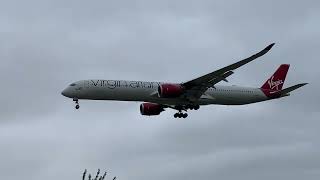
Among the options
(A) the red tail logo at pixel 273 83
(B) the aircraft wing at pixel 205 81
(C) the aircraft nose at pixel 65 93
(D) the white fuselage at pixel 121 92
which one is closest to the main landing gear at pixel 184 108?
(D) the white fuselage at pixel 121 92

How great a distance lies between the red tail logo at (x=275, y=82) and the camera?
8188cm

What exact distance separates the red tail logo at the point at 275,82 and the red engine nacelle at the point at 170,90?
1389 cm

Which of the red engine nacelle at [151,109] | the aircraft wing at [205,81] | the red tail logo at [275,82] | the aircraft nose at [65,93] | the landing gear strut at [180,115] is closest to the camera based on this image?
the aircraft wing at [205,81]

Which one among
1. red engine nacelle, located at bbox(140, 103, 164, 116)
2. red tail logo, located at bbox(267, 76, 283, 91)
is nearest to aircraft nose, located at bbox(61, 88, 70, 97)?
red engine nacelle, located at bbox(140, 103, 164, 116)

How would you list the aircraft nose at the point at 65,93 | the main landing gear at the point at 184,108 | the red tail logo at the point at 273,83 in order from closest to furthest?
the aircraft nose at the point at 65,93, the main landing gear at the point at 184,108, the red tail logo at the point at 273,83

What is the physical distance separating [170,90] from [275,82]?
1811 cm

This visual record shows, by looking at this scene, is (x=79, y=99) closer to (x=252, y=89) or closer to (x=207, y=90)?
(x=207, y=90)

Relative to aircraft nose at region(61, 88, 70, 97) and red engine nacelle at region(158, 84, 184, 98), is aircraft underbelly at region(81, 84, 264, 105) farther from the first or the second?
aircraft nose at region(61, 88, 70, 97)

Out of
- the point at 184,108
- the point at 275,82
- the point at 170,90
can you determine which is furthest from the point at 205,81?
the point at 275,82

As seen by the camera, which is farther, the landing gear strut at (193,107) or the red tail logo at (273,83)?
the red tail logo at (273,83)

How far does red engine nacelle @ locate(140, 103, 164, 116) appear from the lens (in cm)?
8138

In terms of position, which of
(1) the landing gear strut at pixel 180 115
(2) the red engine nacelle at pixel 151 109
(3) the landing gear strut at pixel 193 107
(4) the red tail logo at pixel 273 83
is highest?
(4) the red tail logo at pixel 273 83

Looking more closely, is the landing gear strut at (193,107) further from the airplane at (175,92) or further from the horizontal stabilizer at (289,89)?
the horizontal stabilizer at (289,89)

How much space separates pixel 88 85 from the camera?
71.2 m
